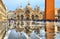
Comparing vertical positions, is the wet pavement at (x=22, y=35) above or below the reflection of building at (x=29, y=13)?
below

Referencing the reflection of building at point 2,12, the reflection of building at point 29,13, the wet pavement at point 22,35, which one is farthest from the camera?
the reflection of building at point 29,13

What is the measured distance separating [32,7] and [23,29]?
1.70 feet

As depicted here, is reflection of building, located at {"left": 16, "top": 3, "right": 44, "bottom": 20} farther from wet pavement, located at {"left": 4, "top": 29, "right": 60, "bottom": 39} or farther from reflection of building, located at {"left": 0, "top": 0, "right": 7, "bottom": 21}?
wet pavement, located at {"left": 4, "top": 29, "right": 60, "bottom": 39}

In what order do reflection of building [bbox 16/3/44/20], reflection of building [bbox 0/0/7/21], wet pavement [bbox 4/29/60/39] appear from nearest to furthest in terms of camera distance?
wet pavement [bbox 4/29/60/39] → reflection of building [bbox 0/0/7/21] → reflection of building [bbox 16/3/44/20]

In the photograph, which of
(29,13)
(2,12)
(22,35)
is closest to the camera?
(22,35)

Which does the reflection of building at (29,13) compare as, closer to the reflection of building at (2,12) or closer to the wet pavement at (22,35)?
the reflection of building at (2,12)

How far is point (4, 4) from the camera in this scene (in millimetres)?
2797

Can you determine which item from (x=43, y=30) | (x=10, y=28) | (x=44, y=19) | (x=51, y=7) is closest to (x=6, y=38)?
(x=10, y=28)

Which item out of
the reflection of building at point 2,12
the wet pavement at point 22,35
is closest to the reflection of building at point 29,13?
the reflection of building at point 2,12

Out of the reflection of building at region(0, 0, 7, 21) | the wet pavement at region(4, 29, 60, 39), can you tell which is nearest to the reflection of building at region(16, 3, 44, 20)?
the reflection of building at region(0, 0, 7, 21)

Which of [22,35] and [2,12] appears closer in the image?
[22,35]

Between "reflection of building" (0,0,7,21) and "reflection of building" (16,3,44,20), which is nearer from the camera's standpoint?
"reflection of building" (0,0,7,21)

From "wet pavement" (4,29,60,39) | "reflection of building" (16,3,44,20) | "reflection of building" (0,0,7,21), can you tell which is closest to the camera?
"wet pavement" (4,29,60,39)

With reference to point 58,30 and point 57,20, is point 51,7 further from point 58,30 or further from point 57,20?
point 58,30
